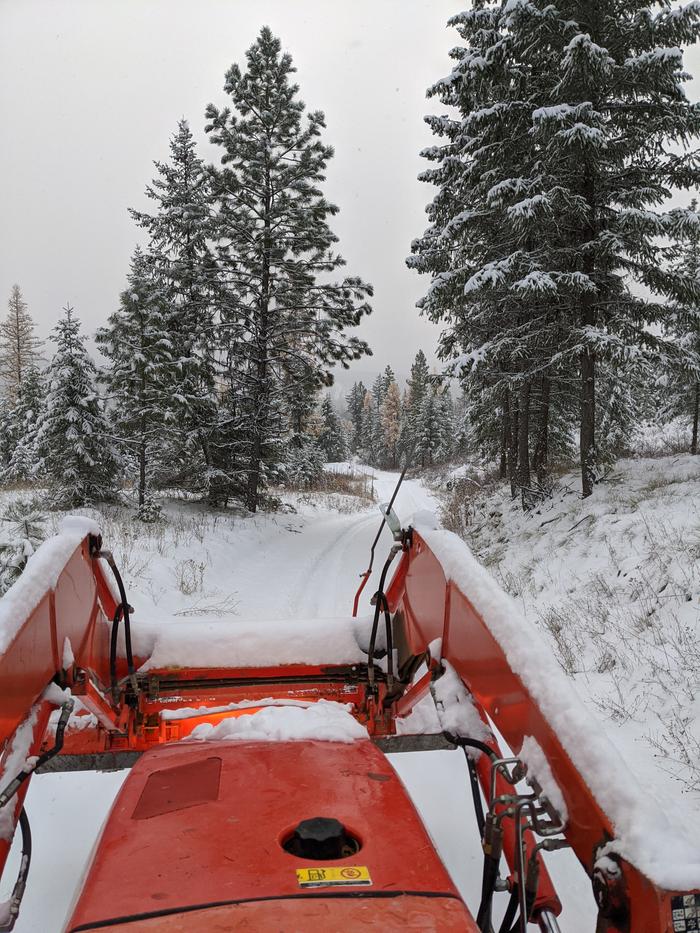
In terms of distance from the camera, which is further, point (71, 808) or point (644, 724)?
point (644, 724)

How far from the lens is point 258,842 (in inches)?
59.2

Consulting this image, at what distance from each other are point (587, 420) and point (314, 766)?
10.9 metres

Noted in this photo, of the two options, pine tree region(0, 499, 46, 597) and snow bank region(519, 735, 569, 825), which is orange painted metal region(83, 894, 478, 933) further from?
pine tree region(0, 499, 46, 597)

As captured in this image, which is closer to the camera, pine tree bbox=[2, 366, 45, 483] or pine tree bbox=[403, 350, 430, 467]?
pine tree bbox=[2, 366, 45, 483]

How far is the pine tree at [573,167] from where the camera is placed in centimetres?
991

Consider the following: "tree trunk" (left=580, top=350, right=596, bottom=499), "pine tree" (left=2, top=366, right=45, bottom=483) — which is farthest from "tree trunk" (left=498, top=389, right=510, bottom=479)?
"pine tree" (left=2, top=366, right=45, bottom=483)

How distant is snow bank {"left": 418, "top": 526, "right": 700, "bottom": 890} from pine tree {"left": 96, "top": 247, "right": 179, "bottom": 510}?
15.4 metres

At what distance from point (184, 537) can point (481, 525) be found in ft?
23.4

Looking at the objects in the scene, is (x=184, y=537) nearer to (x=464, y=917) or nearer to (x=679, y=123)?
(x=464, y=917)

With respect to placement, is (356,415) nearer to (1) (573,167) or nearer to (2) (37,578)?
(1) (573,167)

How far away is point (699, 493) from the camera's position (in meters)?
9.40

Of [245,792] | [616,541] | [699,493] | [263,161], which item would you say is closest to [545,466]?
[699,493]

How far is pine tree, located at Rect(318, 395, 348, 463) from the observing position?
68.1 m

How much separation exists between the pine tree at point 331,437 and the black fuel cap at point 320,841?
65.5 meters
